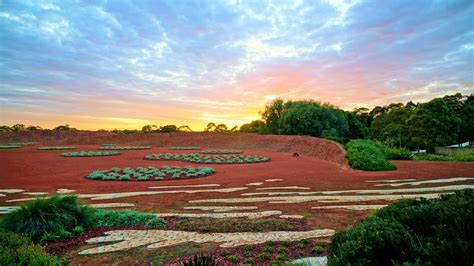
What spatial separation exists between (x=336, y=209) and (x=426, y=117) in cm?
3255

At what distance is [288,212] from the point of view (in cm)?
746

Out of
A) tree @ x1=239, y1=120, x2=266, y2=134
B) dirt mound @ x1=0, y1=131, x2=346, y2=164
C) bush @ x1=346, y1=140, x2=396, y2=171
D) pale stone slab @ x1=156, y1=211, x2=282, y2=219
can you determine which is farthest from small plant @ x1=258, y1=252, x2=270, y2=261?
tree @ x1=239, y1=120, x2=266, y2=134

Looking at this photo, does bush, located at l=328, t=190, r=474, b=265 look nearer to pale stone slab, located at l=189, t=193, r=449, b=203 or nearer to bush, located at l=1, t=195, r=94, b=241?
bush, located at l=1, t=195, r=94, b=241

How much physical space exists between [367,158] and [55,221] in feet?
53.8

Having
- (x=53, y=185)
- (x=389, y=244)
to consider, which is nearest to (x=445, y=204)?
(x=389, y=244)

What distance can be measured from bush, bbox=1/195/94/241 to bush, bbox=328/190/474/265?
5.23 m

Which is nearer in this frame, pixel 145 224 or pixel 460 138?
pixel 145 224

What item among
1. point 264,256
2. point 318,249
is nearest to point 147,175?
point 264,256

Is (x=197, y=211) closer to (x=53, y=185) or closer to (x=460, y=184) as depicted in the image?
(x=53, y=185)

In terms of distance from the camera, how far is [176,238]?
17.8 feet

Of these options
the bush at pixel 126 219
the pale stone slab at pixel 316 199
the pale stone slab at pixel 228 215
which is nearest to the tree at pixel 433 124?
the pale stone slab at pixel 316 199

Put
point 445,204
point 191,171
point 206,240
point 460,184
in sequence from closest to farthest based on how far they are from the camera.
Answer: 1. point 445,204
2. point 206,240
3. point 460,184
4. point 191,171

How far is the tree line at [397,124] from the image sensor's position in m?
33.8

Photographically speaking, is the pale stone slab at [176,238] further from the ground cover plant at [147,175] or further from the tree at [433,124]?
the tree at [433,124]
